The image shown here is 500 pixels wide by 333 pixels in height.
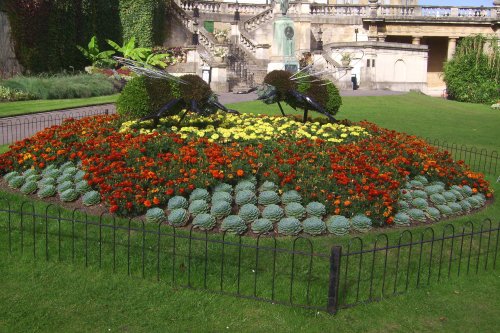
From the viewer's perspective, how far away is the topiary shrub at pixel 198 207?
8.97m

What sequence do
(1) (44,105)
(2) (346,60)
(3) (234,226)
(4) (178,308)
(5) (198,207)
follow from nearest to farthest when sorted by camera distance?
(4) (178,308)
(3) (234,226)
(5) (198,207)
(1) (44,105)
(2) (346,60)

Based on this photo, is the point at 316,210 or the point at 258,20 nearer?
the point at 316,210

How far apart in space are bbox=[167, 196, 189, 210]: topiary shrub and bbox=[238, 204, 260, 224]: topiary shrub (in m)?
0.84

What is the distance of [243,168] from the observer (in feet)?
32.7

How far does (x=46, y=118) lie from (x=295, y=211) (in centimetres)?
1295

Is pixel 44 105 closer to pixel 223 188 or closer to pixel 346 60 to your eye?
pixel 223 188

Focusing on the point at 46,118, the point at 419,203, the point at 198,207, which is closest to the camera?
the point at 198,207

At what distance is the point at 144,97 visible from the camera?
42.2ft

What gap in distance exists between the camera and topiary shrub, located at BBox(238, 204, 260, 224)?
886 cm

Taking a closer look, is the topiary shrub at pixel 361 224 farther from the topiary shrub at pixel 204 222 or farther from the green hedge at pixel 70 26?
the green hedge at pixel 70 26

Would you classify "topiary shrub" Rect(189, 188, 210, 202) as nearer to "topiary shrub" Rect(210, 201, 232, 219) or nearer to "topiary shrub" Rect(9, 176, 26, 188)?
"topiary shrub" Rect(210, 201, 232, 219)

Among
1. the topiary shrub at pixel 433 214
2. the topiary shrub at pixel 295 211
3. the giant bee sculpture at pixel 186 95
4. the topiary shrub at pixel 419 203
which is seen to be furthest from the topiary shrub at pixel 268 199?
the giant bee sculpture at pixel 186 95

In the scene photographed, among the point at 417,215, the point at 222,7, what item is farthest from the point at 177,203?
the point at 222,7

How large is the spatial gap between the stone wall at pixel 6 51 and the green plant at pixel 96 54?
3.38 meters
